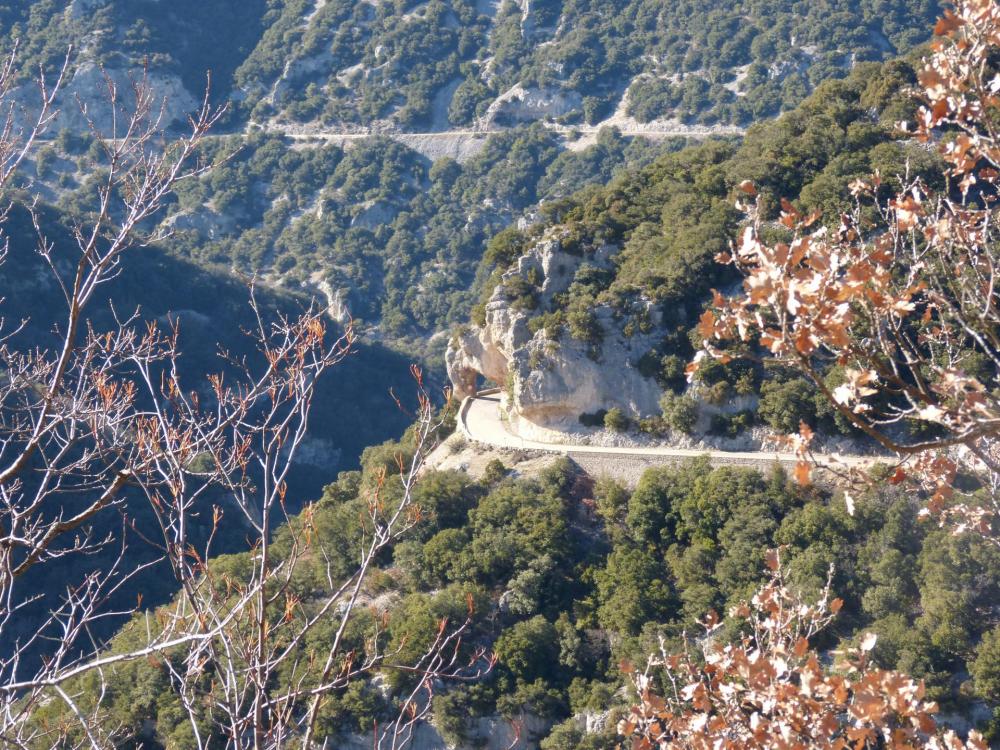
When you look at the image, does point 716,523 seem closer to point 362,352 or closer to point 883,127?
point 883,127

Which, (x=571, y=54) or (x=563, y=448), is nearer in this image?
(x=563, y=448)

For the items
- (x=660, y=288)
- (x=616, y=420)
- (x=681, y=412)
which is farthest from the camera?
(x=660, y=288)

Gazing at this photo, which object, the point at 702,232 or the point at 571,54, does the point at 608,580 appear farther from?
the point at 571,54

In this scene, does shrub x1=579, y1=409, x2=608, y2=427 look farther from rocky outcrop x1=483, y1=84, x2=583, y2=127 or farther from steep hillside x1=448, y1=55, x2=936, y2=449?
rocky outcrop x1=483, y1=84, x2=583, y2=127

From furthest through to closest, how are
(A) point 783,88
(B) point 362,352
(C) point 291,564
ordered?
(A) point 783,88 < (B) point 362,352 < (C) point 291,564

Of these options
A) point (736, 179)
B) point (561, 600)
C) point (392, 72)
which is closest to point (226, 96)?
point (392, 72)

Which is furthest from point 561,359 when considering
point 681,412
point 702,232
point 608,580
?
point 608,580

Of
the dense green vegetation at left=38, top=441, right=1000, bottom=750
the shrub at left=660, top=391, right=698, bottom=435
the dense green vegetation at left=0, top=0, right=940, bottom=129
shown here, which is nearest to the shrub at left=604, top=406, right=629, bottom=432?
the shrub at left=660, top=391, right=698, bottom=435
